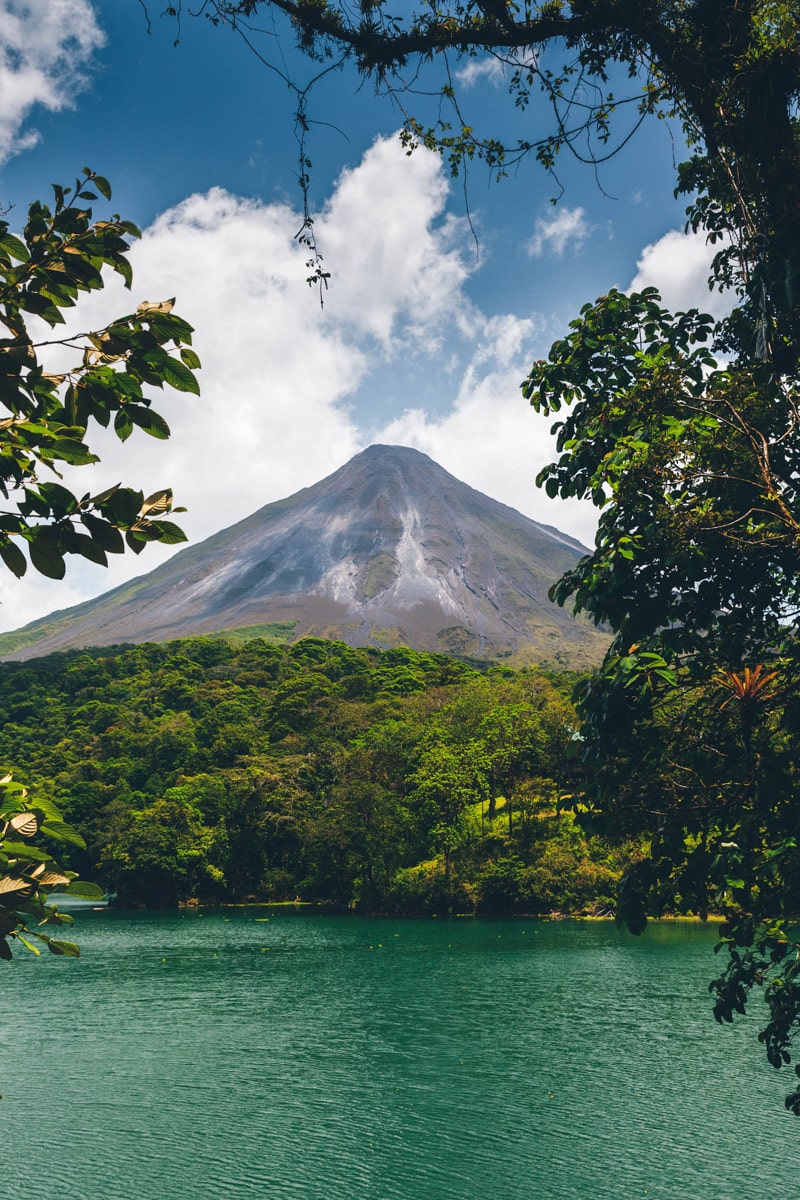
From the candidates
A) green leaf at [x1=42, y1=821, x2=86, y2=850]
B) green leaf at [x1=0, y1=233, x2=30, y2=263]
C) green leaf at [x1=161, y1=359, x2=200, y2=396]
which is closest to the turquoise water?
green leaf at [x1=42, y1=821, x2=86, y2=850]

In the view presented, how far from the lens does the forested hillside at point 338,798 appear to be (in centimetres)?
3925

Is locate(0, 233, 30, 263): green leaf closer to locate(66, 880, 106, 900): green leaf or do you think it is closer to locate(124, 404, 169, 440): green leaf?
locate(124, 404, 169, 440): green leaf

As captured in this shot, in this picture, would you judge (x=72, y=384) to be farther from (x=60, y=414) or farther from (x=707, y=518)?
(x=707, y=518)

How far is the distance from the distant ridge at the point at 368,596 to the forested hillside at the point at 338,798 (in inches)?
2822

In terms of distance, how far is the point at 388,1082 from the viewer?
599 inches

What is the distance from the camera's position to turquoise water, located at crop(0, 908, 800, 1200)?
36.9 feet

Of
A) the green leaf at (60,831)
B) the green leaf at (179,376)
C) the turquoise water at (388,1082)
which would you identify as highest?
the green leaf at (179,376)

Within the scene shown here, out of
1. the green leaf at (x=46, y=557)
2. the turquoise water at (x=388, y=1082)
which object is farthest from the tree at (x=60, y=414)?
the turquoise water at (x=388, y=1082)

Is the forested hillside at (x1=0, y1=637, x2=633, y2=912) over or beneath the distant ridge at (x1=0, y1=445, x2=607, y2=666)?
beneath

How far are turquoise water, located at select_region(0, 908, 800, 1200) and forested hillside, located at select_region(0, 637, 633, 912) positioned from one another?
1122cm

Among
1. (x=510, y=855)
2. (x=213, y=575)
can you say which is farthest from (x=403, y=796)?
(x=213, y=575)

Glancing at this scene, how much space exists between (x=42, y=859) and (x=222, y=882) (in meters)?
45.6

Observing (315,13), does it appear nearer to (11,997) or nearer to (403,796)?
(11,997)

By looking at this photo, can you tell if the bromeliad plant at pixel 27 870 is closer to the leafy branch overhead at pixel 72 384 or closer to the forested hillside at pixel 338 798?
→ the leafy branch overhead at pixel 72 384
